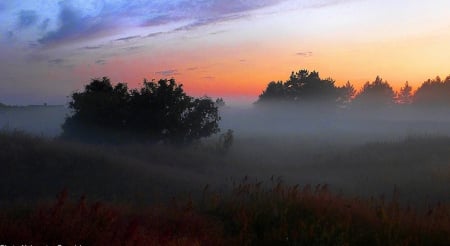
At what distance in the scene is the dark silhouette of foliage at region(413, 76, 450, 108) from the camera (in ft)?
294

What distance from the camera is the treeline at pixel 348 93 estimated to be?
243 feet

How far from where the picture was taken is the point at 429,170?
20234mm

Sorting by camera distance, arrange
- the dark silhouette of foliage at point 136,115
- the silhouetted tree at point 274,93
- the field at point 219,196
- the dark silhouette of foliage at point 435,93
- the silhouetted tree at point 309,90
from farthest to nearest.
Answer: the dark silhouette of foliage at point 435,93 → the silhouetted tree at point 274,93 → the silhouetted tree at point 309,90 → the dark silhouette of foliage at point 136,115 → the field at point 219,196

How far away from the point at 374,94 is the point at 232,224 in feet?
315

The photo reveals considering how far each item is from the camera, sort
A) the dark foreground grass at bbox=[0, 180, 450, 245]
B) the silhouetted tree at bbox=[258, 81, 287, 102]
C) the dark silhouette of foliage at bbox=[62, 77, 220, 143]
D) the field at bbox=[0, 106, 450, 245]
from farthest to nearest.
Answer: the silhouetted tree at bbox=[258, 81, 287, 102] < the dark silhouette of foliage at bbox=[62, 77, 220, 143] < the field at bbox=[0, 106, 450, 245] < the dark foreground grass at bbox=[0, 180, 450, 245]

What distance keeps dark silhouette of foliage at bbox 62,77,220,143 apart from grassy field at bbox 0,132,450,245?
2868 mm

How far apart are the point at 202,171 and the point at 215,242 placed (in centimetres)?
1751

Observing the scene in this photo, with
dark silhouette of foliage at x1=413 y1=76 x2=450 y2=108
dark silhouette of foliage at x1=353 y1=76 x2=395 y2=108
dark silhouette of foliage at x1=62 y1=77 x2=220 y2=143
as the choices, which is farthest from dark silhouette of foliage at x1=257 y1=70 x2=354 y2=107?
dark silhouette of foliage at x1=62 y1=77 x2=220 y2=143

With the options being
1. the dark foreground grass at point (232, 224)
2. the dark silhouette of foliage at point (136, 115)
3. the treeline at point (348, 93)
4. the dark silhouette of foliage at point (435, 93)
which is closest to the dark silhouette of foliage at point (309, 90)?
the treeline at point (348, 93)

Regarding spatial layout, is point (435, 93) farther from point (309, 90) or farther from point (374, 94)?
point (309, 90)

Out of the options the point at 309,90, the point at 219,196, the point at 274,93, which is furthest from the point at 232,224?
the point at 274,93

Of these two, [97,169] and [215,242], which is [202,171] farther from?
[215,242]

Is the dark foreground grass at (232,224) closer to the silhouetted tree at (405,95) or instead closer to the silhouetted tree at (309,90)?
the silhouetted tree at (309,90)

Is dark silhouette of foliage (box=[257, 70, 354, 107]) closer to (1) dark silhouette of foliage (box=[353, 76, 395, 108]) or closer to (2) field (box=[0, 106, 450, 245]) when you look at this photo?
(1) dark silhouette of foliage (box=[353, 76, 395, 108])
